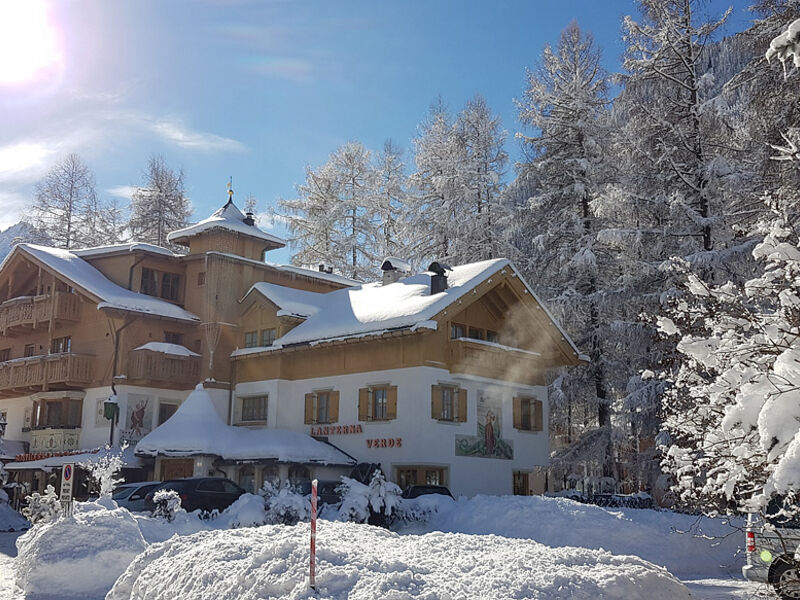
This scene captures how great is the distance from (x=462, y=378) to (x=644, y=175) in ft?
29.8

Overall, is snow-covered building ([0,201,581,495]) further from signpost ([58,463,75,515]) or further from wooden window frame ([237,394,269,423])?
signpost ([58,463,75,515])

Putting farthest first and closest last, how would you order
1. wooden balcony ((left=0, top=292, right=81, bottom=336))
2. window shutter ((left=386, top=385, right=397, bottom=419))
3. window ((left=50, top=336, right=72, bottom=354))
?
window ((left=50, top=336, right=72, bottom=354))
wooden balcony ((left=0, top=292, right=81, bottom=336))
window shutter ((left=386, top=385, right=397, bottom=419))

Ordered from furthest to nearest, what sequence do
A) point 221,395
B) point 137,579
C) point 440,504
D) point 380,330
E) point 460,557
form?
point 221,395 < point 380,330 < point 440,504 < point 137,579 < point 460,557

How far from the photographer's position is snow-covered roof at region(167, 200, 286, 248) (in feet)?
115

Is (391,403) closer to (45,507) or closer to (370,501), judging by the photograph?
(370,501)

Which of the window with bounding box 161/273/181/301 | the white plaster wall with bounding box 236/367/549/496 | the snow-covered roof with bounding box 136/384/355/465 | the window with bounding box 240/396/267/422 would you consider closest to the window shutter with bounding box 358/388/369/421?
the white plaster wall with bounding box 236/367/549/496

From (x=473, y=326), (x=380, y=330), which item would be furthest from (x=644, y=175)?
(x=380, y=330)

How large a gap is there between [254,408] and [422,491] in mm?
10796

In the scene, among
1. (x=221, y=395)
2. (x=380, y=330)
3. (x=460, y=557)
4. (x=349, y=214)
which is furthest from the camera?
(x=349, y=214)

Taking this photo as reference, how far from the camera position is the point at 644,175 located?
2714cm

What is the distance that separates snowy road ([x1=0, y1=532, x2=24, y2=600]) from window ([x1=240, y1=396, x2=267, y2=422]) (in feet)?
30.5

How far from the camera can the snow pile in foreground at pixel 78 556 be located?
1349cm

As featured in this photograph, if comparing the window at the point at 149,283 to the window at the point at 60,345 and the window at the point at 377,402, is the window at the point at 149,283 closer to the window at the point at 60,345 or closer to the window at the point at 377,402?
the window at the point at 60,345

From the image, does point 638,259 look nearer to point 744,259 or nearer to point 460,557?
point 744,259
